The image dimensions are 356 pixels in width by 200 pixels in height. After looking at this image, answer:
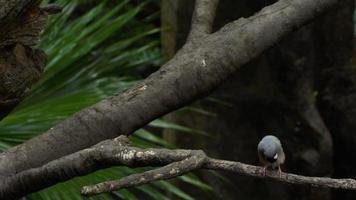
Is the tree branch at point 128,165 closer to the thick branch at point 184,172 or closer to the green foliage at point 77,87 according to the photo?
the thick branch at point 184,172

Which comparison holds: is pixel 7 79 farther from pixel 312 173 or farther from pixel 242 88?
pixel 312 173

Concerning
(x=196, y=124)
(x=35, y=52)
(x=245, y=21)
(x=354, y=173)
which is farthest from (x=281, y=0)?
(x=354, y=173)

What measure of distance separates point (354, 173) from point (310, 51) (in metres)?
0.70

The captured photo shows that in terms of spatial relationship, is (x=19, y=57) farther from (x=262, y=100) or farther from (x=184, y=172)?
(x=262, y=100)

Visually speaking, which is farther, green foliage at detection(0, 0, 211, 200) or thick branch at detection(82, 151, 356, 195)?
green foliage at detection(0, 0, 211, 200)

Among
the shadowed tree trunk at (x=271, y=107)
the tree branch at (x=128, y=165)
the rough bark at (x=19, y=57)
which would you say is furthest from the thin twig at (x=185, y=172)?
the shadowed tree trunk at (x=271, y=107)

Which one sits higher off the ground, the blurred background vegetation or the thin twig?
the thin twig

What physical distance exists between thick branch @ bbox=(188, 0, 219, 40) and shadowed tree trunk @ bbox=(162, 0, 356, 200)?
5.83ft

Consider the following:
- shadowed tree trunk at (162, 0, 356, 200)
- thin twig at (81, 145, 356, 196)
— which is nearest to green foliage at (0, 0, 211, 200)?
shadowed tree trunk at (162, 0, 356, 200)

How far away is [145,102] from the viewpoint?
1.49 meters

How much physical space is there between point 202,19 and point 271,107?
2108 mm

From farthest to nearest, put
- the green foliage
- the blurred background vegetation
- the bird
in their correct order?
1. the blurred background vegetation
2. the green foliage
3. the bird

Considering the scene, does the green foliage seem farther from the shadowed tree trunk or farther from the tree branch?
the tree branch

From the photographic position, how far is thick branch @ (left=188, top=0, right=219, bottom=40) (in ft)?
5.44
